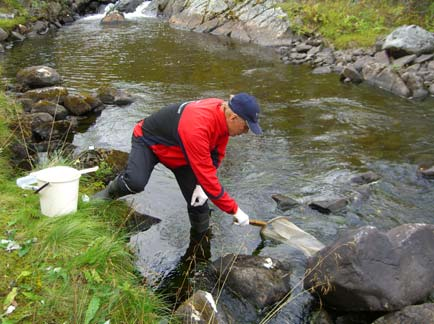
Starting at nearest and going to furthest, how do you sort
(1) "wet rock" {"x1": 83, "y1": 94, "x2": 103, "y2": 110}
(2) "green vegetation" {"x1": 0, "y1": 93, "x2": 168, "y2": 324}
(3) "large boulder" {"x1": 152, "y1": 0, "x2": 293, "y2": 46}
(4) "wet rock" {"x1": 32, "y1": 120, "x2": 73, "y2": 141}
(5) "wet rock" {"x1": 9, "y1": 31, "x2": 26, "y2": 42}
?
1. (2) "green vegetation" {"x1": 0, "y1": 93, "x2": 168, "y2": 324}
2. (4) "wet rock" {"x1": 32, "y1": 120, "x2": 73, "y2": 141}
3. (1) "wet rock" {"x1": 83, "y1": 94, "x2": 103, "y2": 110}
4. (3) "large boulder" {"x1": 152, "y1": 0, "x2": 293, "y2": 46}
5. (5) "wet rock" {"x1": 9, "y1": 31, "x2": 26, "y2": 42}

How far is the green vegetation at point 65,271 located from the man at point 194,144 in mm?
771

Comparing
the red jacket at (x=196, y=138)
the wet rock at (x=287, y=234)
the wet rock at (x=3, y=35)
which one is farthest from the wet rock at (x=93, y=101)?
the wet rock at (x=3, y=35)

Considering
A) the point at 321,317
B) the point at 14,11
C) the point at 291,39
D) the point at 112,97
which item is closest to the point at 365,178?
the point at 321,317

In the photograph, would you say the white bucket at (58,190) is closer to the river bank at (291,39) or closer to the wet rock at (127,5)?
the river bank at (291,39)

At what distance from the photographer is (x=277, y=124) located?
9617 millimetres

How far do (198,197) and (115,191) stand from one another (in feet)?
3.20

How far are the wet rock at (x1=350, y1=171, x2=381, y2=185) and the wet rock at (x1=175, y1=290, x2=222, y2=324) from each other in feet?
12.8

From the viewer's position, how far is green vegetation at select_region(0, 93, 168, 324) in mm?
3197

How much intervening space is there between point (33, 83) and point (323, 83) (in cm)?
812

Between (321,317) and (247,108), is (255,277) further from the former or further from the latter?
(247,108)

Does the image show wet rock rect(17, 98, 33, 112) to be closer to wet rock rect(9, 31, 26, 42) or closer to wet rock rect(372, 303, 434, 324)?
wet rock rect(372, 303, 434, 324)

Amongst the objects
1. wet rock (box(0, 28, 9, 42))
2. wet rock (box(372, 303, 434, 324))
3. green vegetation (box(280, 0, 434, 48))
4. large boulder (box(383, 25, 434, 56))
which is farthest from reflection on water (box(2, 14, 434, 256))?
green vegetation (box(280, 0, 434, 48))

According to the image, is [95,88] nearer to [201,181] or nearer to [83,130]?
[83,130]

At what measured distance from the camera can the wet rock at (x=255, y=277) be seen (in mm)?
4254
